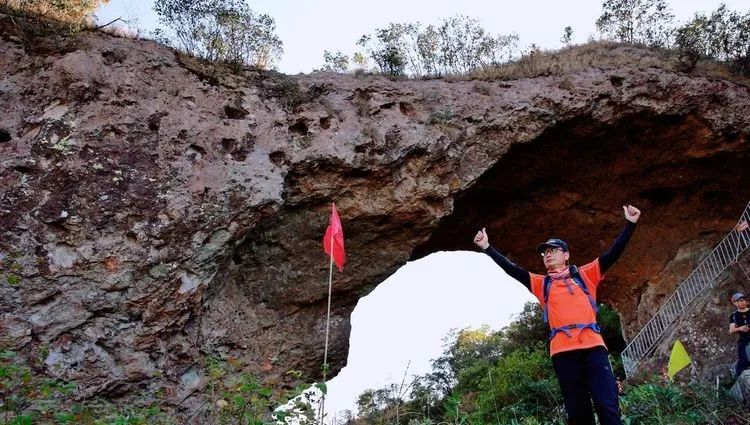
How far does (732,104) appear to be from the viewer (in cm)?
1005

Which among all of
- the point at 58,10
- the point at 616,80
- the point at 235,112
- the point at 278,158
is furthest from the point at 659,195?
the point at 58,10

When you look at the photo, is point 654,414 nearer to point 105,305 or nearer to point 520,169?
point 520,169

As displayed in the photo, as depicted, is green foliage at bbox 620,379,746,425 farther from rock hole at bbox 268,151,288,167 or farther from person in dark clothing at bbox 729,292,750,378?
rock hole at bbox 268,151,288,167

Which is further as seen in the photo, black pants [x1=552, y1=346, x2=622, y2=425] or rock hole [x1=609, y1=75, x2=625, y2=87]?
rock hole [x1=609, y1=75, x2=625, y2=87]

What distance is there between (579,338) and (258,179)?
4403 millimetres

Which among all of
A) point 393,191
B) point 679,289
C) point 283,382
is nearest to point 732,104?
point 679,289

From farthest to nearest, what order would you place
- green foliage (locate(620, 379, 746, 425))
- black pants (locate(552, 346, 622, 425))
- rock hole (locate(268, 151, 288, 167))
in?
rock hole (locate(268, 151, 288, 167))
green foliage (locate(620, 379, 746, 425))
black pants (locate(552, 346, 622, 425))

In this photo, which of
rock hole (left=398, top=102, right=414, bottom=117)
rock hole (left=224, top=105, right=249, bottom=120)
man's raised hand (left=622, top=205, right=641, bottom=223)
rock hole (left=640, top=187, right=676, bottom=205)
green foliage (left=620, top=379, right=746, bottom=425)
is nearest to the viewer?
man's raised hand (left=622, top=205, right=641, bottom=223)

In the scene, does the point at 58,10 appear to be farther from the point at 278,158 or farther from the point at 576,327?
the point at 576,327

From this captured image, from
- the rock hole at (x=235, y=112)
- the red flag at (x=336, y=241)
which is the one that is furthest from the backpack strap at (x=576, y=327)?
the rock hole at (x=235, y=112)

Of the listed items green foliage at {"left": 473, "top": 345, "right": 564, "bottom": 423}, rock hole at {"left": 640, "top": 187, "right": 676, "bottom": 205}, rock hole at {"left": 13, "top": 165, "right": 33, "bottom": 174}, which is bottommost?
green foliage at {"left": 473, "top": 345, "right": 564, "bottom": 423}

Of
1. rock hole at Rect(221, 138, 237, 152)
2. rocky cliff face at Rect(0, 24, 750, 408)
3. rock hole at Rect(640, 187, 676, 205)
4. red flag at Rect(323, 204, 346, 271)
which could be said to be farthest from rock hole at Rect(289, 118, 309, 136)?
rock hole at Rect(640, 187, 676, 205)

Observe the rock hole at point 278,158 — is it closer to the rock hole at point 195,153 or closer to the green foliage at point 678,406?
the rock hole at point 195,153

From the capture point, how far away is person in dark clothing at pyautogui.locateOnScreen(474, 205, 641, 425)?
379cm
